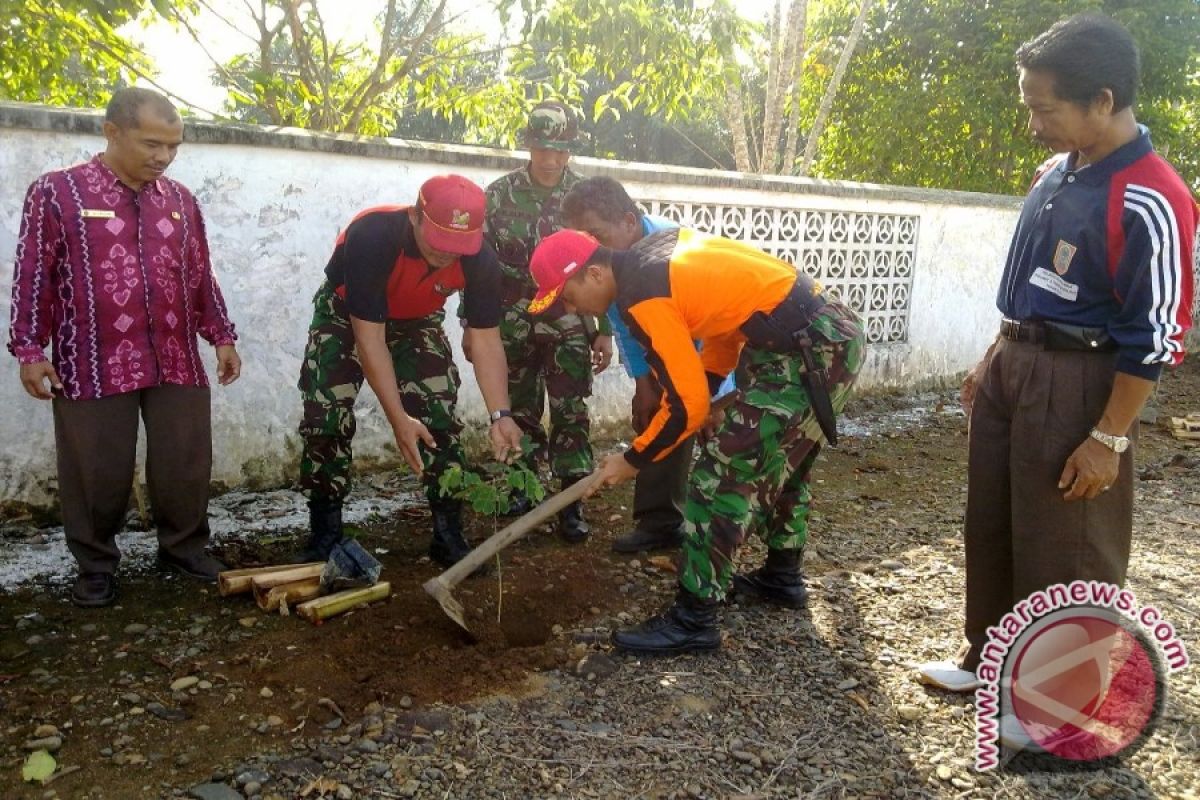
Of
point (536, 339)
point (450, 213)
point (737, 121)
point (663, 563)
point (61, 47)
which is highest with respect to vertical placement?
point (737, 121)

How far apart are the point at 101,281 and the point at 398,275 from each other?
1073 mm

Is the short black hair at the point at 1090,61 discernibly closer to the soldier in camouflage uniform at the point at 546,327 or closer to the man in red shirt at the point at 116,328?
the soldier in camouflage uniform at the point at 546,327

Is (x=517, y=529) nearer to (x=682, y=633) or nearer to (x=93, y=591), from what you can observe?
(x=682, y=633)

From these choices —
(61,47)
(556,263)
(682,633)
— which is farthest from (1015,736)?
(61,47)

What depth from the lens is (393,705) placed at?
115 inches

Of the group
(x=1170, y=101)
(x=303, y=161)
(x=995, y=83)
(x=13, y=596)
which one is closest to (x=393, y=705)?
(x=13, y=596)

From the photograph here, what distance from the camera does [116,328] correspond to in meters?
3.49

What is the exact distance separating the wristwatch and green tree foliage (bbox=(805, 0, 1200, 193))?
8.90 meters

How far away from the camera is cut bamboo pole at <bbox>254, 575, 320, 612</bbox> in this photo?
3512 millimetres

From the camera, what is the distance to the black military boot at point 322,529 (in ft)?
13.3

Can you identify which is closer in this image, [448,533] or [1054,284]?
[1054,284]

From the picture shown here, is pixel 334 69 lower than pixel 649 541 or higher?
higher

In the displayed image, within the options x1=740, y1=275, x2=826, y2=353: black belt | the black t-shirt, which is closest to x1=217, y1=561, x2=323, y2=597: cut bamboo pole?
the black t-shirt

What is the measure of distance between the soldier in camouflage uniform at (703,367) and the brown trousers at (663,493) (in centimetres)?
90
